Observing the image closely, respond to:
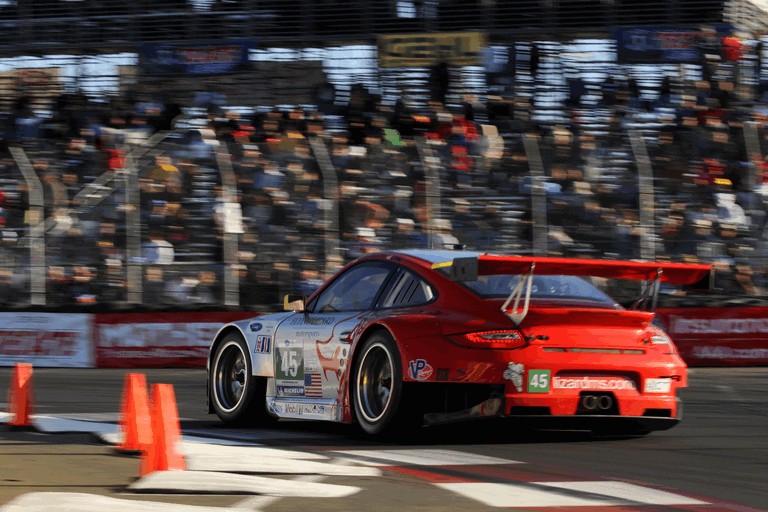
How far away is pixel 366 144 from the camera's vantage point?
18.9 m

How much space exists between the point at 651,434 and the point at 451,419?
1715mm

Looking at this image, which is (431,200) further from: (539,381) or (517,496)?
(517,496)

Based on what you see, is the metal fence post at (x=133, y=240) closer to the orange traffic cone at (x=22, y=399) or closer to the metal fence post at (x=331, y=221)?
the metal fence post at (x=331, y=221)

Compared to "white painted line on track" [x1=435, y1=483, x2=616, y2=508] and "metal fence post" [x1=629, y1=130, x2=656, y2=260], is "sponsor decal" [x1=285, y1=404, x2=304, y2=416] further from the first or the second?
"metal fence post" [x1=629, y1=130, x2=656, y2=260]

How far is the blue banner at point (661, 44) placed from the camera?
65.5 ft

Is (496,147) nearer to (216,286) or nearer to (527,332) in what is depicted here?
(216,286)

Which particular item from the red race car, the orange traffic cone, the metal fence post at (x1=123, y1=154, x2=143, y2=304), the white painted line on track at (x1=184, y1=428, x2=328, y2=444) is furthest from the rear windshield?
the metal fence post at (x1=123, y1=154, x2=143, y2=304)

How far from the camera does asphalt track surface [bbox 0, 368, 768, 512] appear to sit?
512cm

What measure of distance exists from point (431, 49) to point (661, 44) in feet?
12.6

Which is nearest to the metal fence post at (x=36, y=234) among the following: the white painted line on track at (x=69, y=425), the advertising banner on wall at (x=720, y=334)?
the advertising banner on wall at (x=720, y=334)

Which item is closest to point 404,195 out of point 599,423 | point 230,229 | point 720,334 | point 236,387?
point 230,229

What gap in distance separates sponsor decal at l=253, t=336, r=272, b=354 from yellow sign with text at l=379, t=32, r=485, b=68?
12.9 m

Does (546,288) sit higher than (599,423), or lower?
higher

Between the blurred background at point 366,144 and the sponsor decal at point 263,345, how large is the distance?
800 centimetres
